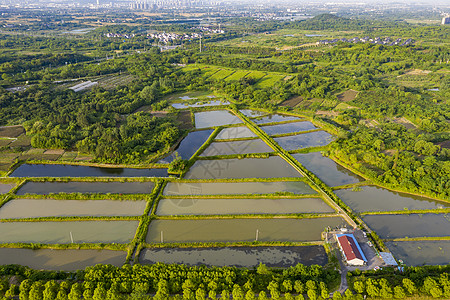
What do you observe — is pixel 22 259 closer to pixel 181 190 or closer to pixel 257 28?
pixel 181 190

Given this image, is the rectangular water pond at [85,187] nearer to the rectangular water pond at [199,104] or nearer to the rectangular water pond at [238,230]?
the rectangular water pond at [238,230]

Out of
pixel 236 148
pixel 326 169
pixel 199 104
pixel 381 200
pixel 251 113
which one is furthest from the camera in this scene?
pixel 199 104

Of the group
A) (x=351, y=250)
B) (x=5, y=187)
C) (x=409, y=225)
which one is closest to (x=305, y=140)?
(x=409, y=225)

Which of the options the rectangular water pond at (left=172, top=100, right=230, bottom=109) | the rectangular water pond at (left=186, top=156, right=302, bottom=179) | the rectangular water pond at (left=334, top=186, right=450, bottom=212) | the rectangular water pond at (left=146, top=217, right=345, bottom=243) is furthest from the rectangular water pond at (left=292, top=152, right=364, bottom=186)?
the rectangular water pond at (left=172, top=100, right=230, bottom=109)

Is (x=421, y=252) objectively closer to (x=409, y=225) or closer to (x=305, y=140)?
(x=409, y=225)

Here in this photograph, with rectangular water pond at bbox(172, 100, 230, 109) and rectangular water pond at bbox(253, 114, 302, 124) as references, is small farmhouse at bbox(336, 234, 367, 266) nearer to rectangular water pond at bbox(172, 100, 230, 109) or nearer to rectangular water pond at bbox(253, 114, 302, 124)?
rectangular water pond at bbox(253, 114, 302, 124)

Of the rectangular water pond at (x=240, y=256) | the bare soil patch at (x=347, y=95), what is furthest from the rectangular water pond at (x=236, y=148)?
the bare soil patch at (x=347, y=95)
